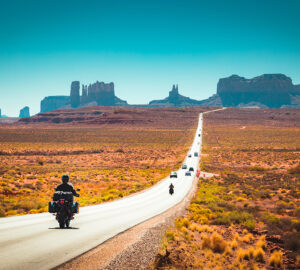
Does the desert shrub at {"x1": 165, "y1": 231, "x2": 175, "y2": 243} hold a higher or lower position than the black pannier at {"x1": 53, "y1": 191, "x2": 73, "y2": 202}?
lower

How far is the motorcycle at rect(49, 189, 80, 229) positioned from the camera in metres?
9.14

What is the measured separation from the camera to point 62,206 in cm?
913

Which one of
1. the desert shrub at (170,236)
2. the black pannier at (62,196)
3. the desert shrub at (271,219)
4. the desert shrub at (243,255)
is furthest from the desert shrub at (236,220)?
the black pannier at (62,196)

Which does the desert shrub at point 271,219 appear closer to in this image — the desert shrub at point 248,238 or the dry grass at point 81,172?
the desert shrub at point 248,238

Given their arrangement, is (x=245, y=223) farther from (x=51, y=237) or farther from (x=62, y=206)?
(x=51, y=237)

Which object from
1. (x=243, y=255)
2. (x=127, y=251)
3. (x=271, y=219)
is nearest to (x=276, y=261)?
(x=243, y=255)

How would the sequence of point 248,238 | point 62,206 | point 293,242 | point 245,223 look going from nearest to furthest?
point 62,206, point 293,242, point 248,238, point 245,223

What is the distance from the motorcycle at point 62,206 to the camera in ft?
30.0

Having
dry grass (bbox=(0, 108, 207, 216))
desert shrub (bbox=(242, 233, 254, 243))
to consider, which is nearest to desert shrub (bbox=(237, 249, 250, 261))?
desert shrub (bbox=(242, 233, 254, 243))

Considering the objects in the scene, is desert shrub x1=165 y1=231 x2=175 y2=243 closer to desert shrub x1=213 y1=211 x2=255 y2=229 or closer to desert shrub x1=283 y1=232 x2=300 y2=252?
desert shrub x1=283 y1=232 x2=300 y2=252

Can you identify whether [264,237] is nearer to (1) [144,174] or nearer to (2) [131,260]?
(2) [131,260]

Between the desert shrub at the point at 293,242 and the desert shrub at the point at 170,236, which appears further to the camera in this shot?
the desert shrub at the point at 293,242

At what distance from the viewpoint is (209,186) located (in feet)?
100.0

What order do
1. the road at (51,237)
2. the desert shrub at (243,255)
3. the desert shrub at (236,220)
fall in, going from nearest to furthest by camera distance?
1. the road at (51,237)
2. the desert shrub at (243,255)
3. the desert shrub at (236,220)
